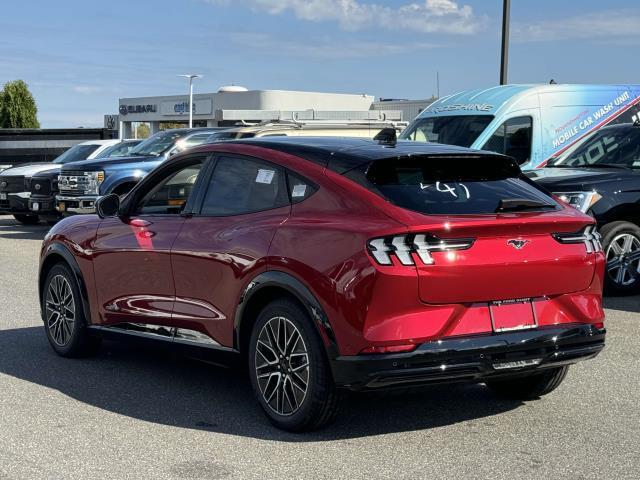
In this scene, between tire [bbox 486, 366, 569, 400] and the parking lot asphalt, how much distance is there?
0.08m

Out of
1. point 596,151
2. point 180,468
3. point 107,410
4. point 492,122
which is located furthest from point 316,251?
point 492,122

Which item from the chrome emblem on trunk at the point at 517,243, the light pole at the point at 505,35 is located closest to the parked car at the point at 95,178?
the light pole at the point at 505,35

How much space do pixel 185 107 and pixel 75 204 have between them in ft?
204

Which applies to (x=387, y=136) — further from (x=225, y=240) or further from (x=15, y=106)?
(x=15, y=106)

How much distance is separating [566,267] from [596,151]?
22.4 ft

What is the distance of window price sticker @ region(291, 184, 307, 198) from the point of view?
234 inches

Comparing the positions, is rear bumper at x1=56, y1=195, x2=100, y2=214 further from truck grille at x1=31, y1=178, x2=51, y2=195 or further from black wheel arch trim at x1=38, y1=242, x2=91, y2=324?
black wheel arch trim at x1=38, y1=242, x2=91, y2=324

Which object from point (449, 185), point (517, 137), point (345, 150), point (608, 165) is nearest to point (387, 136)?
point (345, 150)

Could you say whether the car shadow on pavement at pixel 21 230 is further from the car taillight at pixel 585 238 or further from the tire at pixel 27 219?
the car taillight at pixel 585 238

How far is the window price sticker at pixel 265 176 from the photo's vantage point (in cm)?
622

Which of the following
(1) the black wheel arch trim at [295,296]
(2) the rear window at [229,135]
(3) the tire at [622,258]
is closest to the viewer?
(1) the black wheel arch trim at [295,296]

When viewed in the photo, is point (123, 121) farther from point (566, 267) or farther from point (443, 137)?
point (566, 267)

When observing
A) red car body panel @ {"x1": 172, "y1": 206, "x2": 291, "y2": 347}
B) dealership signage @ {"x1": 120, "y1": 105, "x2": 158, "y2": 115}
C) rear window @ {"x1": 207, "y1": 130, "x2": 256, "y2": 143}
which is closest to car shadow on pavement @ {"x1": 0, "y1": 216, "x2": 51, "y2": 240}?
rear window @ {"x1": 207, "y1": 130, "x2": 256, "y2": 143}

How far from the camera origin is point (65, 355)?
26.0 ft
